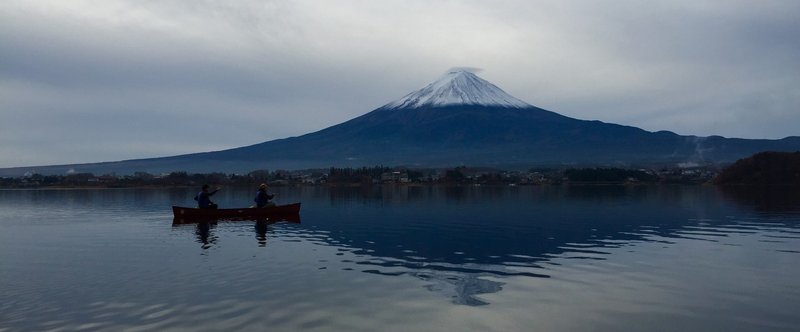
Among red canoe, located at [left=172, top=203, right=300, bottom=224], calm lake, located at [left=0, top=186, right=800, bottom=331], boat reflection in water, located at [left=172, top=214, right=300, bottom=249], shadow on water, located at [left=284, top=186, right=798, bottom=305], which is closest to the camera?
calm lake, located at [left=0, top=186, right=800, bottom=331]

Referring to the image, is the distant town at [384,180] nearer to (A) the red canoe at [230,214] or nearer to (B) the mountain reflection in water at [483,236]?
(B) the mountain reflection in water at [483,236]

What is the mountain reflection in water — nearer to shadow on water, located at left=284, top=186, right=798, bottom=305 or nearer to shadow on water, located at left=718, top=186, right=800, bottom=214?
shadow on water, located at left=284, top=186, right=798, bottom=305

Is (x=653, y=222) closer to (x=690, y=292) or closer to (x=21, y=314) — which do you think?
(x=690, y=292)

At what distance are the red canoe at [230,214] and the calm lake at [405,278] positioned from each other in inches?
201

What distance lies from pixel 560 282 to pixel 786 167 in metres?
109

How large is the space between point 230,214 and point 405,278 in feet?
72.5

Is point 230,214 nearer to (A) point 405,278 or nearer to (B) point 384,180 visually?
(A) point 405,278

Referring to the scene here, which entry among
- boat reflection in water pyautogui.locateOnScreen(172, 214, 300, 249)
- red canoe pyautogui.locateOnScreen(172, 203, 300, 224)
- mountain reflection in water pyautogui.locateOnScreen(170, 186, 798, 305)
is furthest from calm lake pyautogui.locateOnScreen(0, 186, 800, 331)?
red canoe pyautogui.locateOnScreen(172, 203, 300, 224)

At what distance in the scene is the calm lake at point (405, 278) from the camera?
489 inches

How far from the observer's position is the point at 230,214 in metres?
36.5

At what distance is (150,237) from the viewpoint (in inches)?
1090

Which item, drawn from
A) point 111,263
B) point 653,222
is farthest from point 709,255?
point 111,263

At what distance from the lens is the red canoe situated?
35969mm

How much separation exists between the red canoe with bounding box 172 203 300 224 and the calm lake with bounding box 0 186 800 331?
511 centimetres
